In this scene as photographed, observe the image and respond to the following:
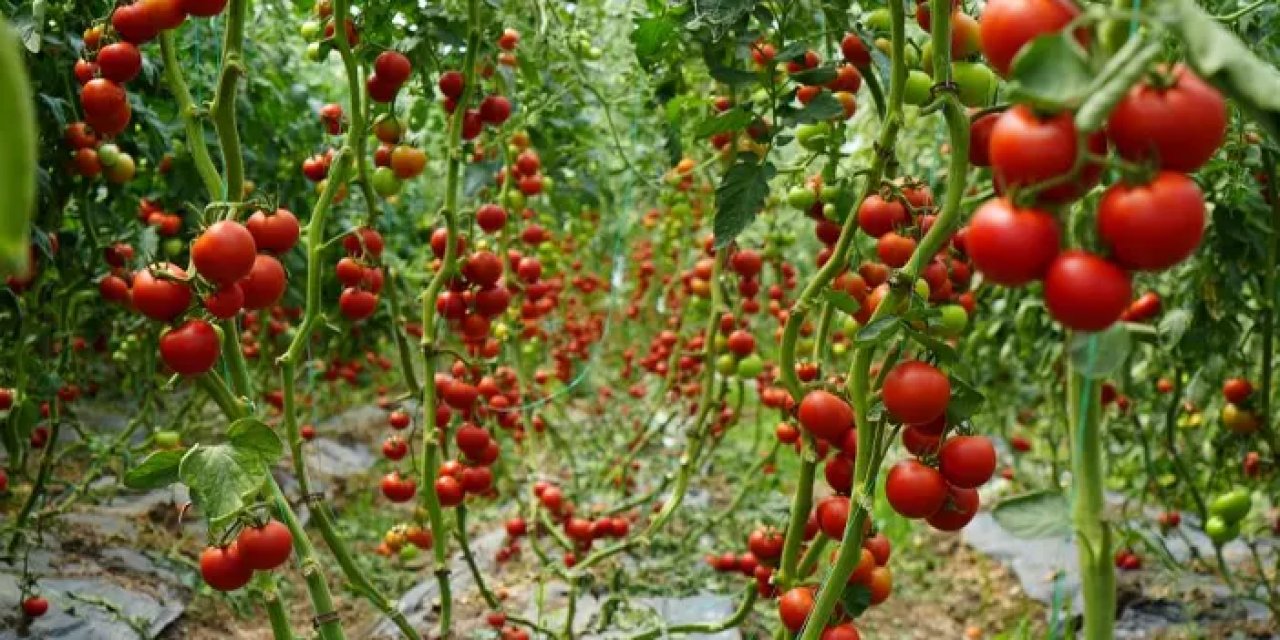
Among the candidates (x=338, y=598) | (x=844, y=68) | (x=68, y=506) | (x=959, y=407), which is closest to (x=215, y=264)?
(x=959, y=407)

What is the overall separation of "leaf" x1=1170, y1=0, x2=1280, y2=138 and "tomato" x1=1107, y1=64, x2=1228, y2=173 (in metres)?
0.02

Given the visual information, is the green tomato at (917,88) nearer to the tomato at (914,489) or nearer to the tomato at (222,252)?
the tomato at (914,489)

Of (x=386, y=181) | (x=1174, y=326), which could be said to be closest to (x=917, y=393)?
(x=386, y=181)

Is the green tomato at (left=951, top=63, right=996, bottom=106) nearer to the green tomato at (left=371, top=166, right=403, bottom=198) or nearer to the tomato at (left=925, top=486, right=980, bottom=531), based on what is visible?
the tomato at (left=925, top=486, right=980, bottom=531)

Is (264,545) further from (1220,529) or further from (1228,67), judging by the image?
(1220,529)

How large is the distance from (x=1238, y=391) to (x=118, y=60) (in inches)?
86.8

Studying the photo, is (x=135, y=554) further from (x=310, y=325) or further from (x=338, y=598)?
(x=310, y=325)

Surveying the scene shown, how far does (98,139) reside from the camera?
6.25 feet

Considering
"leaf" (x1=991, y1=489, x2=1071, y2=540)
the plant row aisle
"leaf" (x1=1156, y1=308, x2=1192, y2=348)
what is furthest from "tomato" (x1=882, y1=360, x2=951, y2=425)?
"leaf" (x1=1156, y1=308, x2=1192, y2=348)

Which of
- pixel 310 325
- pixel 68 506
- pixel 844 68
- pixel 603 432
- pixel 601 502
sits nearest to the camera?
pixel 310 325

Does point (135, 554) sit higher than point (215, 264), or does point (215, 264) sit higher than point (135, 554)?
point (215, 264)

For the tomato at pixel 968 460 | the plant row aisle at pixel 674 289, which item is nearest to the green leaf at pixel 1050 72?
the plant row aisle at pixel 674 289

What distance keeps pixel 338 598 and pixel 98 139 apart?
145 centimetres

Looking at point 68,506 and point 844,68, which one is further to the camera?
point 68,506
